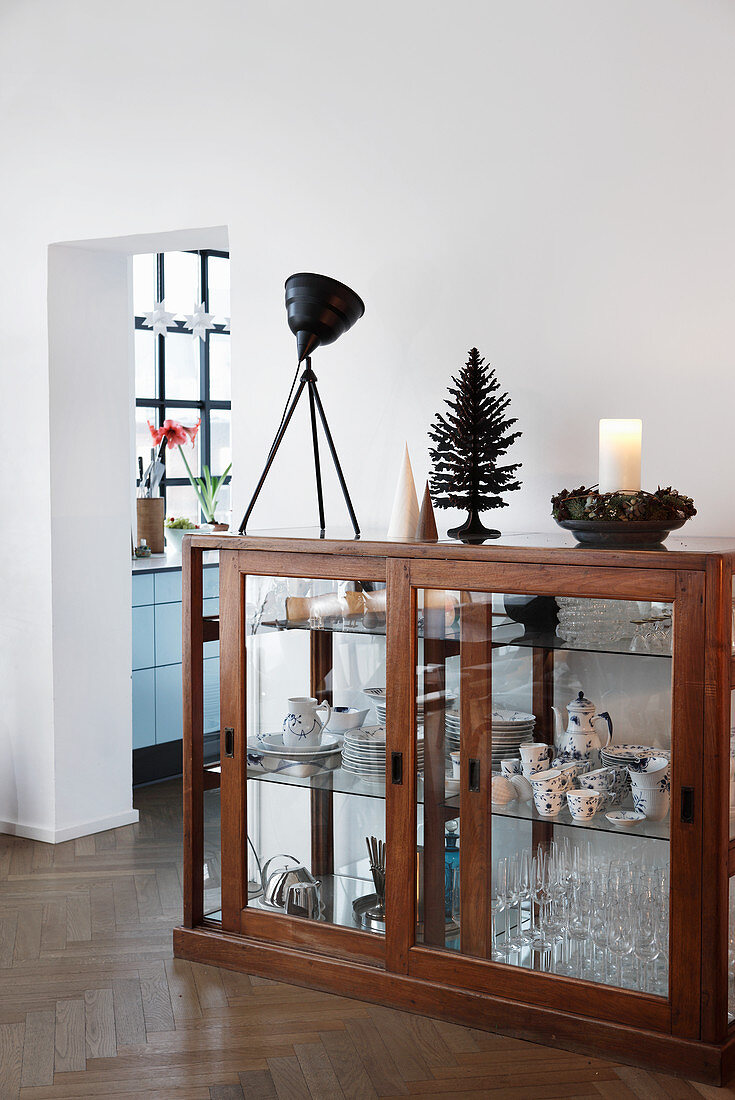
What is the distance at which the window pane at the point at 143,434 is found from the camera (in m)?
6.05

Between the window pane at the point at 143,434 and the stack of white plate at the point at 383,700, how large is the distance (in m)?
3.28

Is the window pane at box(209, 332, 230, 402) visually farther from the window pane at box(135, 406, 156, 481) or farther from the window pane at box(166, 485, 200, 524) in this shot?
the window pane at box(166, 485, 200, 524)

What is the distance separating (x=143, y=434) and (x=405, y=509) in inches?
130

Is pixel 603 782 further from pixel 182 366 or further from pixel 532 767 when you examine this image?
pixel 182 366

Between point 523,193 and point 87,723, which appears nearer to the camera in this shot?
point 523,193

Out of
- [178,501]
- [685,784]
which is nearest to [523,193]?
[685,784]

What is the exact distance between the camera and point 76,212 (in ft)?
13.7

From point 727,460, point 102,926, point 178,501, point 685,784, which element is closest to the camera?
point 685,784

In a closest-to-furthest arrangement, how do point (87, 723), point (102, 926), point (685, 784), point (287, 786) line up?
point (685, 784), point (287, 786), point (102, 926), point (87, 723)

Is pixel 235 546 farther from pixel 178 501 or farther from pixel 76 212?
pixel 178 501

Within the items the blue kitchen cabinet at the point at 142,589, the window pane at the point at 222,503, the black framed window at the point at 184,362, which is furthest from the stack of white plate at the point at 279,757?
the window pane at the point at 222,503

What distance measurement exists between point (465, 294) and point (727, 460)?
2.95 ft

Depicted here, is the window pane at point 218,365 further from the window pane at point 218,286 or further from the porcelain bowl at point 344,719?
the porcelain bowl at point 344,719

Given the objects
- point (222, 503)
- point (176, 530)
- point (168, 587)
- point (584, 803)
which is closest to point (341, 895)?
point (584, 803)
